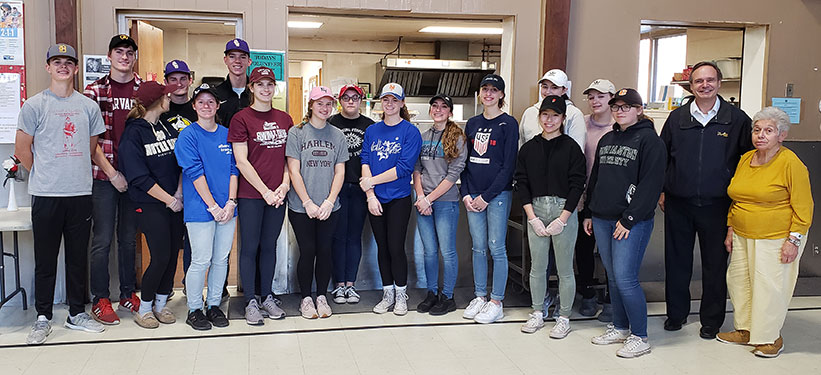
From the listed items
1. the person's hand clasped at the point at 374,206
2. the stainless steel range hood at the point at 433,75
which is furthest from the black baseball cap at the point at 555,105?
the stainless steel range hood at the point at 433,75

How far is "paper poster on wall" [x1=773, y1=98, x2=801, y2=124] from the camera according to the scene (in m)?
5.24

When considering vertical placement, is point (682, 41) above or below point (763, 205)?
above

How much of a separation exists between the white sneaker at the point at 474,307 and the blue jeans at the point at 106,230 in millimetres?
2185

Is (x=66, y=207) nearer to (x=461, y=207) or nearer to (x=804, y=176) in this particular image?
(x=461, y=207)

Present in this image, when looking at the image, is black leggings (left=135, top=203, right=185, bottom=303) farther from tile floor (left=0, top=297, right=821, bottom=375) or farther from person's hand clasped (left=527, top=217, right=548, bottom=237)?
person's hand clasped (left=527, top=217, right=548, bottom=237)

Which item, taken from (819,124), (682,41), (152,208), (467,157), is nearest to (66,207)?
(152,208)

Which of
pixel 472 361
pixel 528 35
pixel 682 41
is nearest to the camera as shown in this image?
pixel 472 361

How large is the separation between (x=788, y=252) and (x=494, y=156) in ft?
5.58

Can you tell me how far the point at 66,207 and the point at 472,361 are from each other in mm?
2449

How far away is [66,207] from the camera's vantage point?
145 inches

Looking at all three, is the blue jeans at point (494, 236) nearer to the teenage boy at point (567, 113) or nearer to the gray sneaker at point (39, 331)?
the teenage boy at point (567, 113)

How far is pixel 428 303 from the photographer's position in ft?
14.1

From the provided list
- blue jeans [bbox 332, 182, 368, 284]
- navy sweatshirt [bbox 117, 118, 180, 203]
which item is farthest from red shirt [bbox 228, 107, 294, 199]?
blue jeans [bbox 332, 182, 368, 284]

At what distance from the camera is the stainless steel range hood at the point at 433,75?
10172mm
